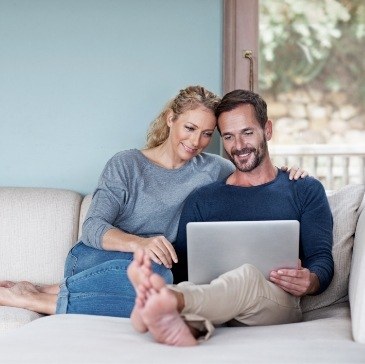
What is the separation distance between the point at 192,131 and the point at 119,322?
0.81 metres

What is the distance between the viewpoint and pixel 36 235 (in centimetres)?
339

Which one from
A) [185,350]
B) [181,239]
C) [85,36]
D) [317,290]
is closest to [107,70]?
[85,36]

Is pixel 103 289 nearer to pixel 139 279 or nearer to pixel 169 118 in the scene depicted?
pixel 139 279

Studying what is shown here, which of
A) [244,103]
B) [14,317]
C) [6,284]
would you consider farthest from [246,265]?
[6,284]

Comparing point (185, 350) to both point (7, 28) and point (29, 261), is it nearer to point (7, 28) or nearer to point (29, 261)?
point (29, 261)

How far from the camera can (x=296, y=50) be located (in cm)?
376

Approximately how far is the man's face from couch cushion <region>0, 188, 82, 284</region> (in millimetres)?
796

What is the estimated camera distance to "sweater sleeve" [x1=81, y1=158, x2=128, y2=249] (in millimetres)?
2938

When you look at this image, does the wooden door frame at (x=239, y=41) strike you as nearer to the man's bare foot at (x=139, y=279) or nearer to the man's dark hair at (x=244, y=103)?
the man's dark hair at (x=244, y=103)

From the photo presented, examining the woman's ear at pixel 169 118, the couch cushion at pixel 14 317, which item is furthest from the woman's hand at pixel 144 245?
the woman's ear at pixel 169 118

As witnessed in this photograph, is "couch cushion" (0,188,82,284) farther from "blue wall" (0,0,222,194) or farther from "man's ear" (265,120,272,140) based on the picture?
"man's ear" (265,120,272,140)

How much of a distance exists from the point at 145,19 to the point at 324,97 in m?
0.82

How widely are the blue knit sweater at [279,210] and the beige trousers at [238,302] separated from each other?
196 millimetres

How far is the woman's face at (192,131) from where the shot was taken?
3.03 m
